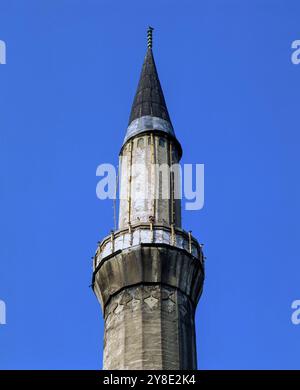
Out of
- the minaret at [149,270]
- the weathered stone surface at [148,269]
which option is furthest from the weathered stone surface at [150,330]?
the weathered stone surface at [148,269]

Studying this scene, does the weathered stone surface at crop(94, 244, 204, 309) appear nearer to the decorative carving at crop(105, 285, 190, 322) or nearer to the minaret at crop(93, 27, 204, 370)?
the minaret at crop(93, 27, 204, 370)

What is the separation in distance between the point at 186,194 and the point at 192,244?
2.19 meters

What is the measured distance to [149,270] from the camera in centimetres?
2238

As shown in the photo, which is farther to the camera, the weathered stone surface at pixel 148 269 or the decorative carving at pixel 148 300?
the weathered stone surface at pixel 148 269

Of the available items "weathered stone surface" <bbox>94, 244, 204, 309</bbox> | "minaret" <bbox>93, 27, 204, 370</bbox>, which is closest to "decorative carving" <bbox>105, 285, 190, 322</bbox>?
"minaret" <bbox>93, 27, 204, 370</bbox>

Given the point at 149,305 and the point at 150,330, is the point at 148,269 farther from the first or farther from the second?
the point at 150,330

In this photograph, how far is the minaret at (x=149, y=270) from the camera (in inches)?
842

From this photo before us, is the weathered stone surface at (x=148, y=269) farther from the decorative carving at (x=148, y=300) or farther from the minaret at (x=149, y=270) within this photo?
the decorative carving at (x=148, y=300)

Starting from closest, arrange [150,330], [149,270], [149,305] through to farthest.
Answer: [150,330]
[149,305]
[149,270]

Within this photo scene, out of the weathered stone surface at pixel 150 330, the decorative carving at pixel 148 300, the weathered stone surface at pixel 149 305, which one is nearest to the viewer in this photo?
the weathered stone surface at pixel 150 330

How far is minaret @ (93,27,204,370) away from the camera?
2138 cm

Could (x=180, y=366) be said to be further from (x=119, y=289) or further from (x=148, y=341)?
(x=119, y=289)

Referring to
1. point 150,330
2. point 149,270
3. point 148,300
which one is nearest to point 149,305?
point 148,300
